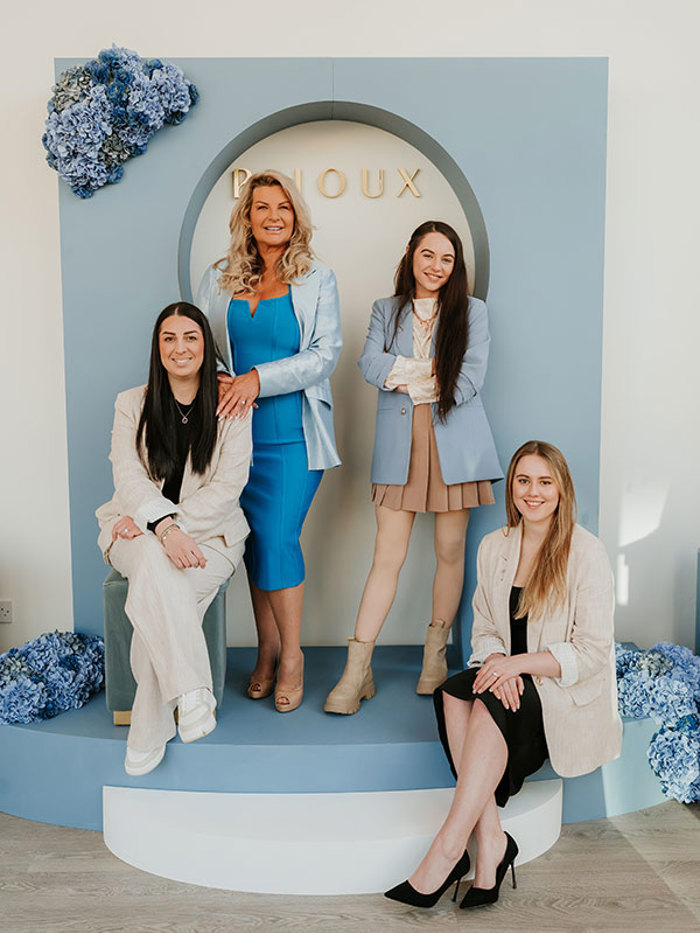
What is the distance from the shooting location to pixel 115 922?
6.56ft

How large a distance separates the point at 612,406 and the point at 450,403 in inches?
36.9

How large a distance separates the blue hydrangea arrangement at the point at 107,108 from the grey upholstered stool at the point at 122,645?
1.39 metres

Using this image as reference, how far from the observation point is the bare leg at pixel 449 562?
9.19ft

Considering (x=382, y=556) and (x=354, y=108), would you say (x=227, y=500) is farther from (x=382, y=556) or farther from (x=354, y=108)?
(x=354, y=108)

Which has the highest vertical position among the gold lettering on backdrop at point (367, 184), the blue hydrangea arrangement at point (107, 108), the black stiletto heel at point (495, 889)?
the blue hydrangea arrangement at point (107, 108)

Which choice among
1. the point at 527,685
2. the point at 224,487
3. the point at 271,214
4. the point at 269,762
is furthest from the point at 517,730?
the point at 271,214

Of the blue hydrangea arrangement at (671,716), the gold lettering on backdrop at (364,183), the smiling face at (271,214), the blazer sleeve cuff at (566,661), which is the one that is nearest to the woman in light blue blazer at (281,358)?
the smiling face at (271,214)

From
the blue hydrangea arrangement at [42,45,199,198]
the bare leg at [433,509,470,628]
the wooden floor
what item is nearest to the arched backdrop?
the blue hydrangea arrangement at [42,45,199,198]

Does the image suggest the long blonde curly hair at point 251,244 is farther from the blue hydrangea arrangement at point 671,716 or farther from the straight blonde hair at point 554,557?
the blue hydrangea arrangement at point 671,716

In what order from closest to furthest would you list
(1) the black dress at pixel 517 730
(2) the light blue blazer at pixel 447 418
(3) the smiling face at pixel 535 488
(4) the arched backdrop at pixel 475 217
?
(1) the black dress at pixel 517 730, (3) the smiling face at pixel 535 488, (2) the light blue blazer at pixel 447 418, (4) the arched backdrop at pixel 475 217

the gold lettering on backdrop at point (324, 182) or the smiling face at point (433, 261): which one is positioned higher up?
the gold lettering on backdrop at point (324, 182)

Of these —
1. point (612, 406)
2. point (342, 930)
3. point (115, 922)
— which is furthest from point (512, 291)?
point (115, 922)

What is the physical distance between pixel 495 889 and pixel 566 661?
0.58m

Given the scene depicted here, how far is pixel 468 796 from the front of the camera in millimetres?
2041
